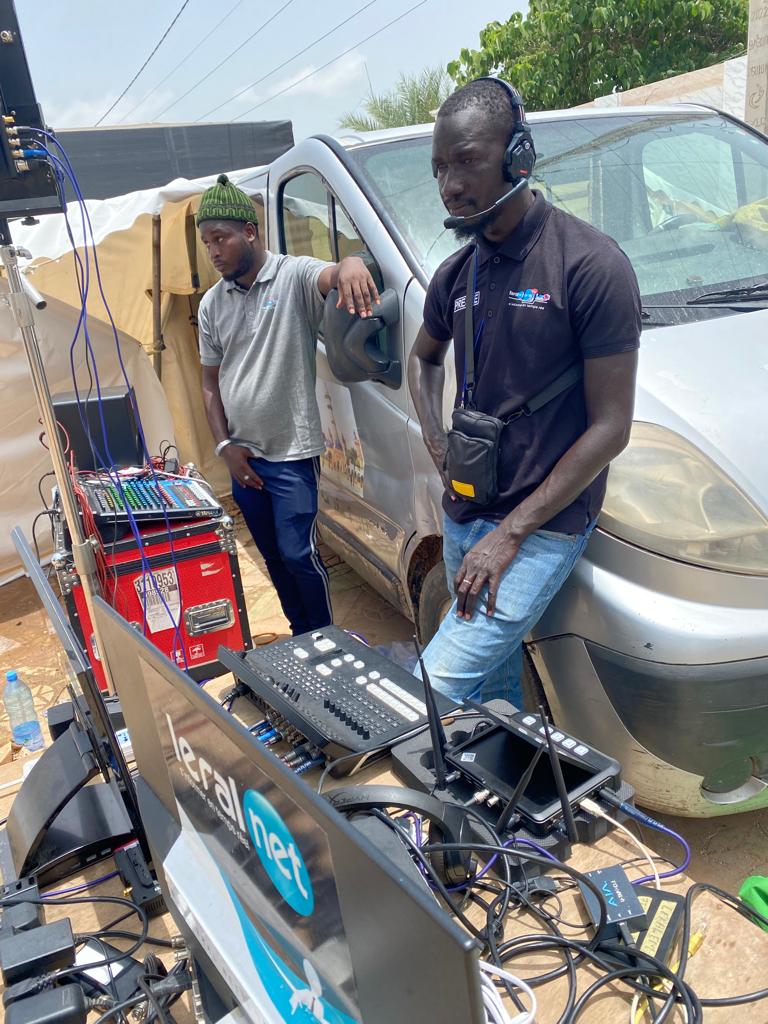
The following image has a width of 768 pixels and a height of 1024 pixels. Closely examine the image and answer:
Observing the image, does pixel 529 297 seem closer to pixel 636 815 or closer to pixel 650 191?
pixel 636 815

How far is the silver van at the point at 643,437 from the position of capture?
196cm

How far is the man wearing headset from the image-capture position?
6.16ft

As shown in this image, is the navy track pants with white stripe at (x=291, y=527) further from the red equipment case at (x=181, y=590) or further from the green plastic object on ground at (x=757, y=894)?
the green plastic object on ground at (x=757, y=894)

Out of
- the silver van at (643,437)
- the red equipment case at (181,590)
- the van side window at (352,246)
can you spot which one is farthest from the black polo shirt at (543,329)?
the red equipment case at (181,590)

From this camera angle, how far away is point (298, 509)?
338cm

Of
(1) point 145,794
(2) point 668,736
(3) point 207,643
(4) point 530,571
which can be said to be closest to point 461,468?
(4) point 530,571

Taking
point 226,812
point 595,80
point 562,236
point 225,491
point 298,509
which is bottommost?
point 225,491

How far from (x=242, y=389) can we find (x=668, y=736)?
2134 millimetres

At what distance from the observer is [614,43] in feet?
56.4

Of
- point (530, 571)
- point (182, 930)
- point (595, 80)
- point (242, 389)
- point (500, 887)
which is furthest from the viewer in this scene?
point (595, 80)

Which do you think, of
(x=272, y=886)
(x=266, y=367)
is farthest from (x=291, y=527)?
(x=272, y=886)

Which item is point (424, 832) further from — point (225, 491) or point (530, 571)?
point (225, 491)

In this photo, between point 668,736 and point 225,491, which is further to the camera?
point 225,491

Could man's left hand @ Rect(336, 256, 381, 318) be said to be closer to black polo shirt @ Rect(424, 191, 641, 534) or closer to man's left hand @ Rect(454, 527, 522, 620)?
black polo shirt @ Rect(424, 191, 641, 534)
